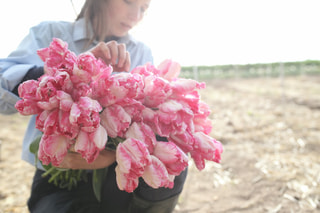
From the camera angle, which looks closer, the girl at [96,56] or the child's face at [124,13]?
the girl at [96,56]

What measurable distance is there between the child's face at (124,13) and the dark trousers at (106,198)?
55 cm

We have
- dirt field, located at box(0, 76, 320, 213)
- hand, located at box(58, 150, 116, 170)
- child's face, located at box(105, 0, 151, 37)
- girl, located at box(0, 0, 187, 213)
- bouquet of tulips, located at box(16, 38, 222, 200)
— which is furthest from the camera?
dirt field, located at box(0, 76, 320, 213)

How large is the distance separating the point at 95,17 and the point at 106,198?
2.32 feet

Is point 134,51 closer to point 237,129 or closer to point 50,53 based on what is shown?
point 50,53

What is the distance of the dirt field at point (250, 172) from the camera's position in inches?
45.9

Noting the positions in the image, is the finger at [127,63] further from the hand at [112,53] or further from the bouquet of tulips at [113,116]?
the bouquet of tulips at [113,116]

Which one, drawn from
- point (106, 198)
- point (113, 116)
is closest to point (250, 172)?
point (106, 198)

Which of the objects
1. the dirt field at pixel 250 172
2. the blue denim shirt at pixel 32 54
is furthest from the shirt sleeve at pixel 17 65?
the dirt field at pixel 250 172

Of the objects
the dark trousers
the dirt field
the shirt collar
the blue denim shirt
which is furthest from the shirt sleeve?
the dirt field

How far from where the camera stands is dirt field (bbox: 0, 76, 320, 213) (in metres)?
1.17

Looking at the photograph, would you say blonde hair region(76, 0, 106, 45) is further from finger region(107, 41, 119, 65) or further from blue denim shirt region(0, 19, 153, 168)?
finger region(107, 41, 119, 65)

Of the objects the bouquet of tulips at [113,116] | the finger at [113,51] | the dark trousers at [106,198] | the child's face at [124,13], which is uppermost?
the child's face at [124,13]

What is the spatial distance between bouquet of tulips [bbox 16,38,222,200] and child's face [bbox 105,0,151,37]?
0.45 metres

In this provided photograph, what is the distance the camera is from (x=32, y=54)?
86 centimetres
